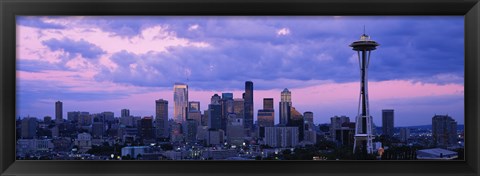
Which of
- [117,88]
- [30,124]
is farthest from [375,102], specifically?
[30,124]

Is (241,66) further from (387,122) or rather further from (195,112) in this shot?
(387,122)

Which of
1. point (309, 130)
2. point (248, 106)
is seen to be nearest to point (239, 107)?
point (248, 106)

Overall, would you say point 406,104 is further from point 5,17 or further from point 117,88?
point 5,17

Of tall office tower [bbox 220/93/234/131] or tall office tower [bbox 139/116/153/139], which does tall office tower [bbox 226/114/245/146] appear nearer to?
tall office tower [bbox 220/93/234/131]
